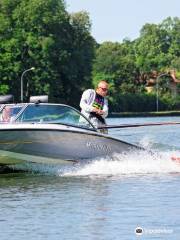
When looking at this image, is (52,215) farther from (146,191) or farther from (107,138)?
(107,138)

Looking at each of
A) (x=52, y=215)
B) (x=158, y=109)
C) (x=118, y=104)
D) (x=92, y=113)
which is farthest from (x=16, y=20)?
(x=52, y=215)

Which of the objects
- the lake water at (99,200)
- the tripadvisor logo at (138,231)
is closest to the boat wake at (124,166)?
the lake water at (99,200)

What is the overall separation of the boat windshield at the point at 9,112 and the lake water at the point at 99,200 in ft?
4.07

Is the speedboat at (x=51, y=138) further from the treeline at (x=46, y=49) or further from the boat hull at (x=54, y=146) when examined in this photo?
the treeline at (x=46, y=49)

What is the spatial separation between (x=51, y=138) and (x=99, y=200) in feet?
12.5

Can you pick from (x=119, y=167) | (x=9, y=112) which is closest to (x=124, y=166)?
(x=119, y=167)

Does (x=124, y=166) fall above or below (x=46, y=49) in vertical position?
below

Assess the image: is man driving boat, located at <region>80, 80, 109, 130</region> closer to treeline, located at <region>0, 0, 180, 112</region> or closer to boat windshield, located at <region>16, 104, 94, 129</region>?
boat windshield, located at <region>16, 104, 94, 129</region>

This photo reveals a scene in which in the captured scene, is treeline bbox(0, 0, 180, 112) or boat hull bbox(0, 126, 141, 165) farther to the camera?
treeline bbox(0, 0, 180, 112)

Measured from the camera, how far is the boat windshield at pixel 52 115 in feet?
61.8

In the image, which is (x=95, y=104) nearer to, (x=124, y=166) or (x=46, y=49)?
(x=124, y=166)

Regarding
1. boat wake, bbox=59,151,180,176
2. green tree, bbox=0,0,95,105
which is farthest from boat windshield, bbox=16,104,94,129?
green tree, bbox=0,0,95,105

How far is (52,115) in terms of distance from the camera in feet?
62.1

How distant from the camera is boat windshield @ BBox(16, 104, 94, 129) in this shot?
61.8 ft
